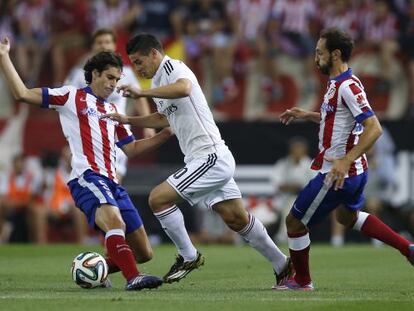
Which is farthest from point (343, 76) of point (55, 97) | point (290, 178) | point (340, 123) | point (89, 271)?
point (290, 178)

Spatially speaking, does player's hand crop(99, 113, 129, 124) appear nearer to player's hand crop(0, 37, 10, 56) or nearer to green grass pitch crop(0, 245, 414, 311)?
player's hand crop(0, 37, 10, 56)

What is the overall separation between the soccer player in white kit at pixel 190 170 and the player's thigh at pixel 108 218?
0.38 meters

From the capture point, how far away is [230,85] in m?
22.1

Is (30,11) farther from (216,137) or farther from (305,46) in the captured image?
(216,137)

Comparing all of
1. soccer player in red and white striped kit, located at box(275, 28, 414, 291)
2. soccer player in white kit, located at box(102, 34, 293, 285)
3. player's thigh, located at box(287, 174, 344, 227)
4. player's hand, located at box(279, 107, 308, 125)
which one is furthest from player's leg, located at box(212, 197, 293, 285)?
player's hand, located at box(279, 107, 308, 125)

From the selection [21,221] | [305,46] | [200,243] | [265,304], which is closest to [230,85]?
[305,46]

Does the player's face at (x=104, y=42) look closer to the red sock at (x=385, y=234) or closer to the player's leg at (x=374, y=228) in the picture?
the player's leg at (x=374, y=228)

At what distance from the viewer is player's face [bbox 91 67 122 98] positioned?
10469 millimetres

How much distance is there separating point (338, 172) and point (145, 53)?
83.3 inches

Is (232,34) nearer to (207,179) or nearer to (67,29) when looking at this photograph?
(67,29)

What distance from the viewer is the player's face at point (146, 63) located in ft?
33.6

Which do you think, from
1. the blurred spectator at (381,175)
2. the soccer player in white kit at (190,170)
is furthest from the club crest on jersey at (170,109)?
the blurred spectator at (381,175)

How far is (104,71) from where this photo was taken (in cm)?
1048

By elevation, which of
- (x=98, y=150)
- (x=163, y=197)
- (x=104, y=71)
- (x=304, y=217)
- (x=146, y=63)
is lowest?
(x=304, y=217)
